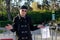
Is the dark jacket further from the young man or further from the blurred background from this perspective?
the blurred background

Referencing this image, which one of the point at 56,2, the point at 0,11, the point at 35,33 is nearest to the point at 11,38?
the point at 35,33

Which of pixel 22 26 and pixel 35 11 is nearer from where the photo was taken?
pixel 22 26

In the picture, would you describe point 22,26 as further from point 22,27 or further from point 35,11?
point 35,11

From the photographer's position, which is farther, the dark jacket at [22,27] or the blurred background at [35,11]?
the blurred background at [35,11]

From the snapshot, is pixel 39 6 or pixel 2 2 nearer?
pixel 2 2

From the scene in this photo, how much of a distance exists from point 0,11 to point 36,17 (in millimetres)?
6538

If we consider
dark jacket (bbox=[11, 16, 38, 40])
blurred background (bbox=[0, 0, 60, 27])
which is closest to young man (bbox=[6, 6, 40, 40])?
dark jacket (bbox=[11, 16, 38, 40])

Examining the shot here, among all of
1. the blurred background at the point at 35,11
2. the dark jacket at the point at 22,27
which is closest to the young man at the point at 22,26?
the dark jacket at the point at 22,27

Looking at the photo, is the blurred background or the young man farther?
the blurred background

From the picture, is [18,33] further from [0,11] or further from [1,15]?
[0,11]

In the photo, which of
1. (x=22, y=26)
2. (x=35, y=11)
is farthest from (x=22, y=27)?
(x=35, y=11)

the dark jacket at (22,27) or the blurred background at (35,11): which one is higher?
the dark jacket at (22,27)

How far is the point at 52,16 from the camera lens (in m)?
35.1

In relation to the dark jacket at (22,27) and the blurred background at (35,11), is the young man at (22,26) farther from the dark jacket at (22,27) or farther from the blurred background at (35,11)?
the blurred background at (35,11)
